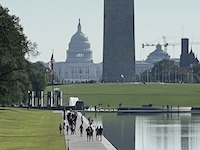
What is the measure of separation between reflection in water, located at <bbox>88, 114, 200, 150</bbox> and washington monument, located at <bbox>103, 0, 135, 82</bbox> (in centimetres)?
9877

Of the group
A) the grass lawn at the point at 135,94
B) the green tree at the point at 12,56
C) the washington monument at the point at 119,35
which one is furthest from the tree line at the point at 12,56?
the washington monument at the point at 119,35

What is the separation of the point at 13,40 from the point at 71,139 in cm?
2199

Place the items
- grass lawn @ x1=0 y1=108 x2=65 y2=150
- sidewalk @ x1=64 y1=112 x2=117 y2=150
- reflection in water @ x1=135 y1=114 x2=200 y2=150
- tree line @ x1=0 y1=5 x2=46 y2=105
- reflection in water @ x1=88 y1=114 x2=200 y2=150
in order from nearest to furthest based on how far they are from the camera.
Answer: grass lawn @ x1=0 y1=108 x2=65 y2=150
sidewalk @ x1=64 y1=112 x2=117 y2=150
reflection in water @ x1=135 y1=114 x2=200 y2=150
reflection in water @ x1=88 y1=114 x2=200 y2=150
tree line @ x1=0 y1=5 x2=46 y2=105

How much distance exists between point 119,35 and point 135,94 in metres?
49.4

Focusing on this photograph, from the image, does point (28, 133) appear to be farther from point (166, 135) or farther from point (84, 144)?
point (166, 135)

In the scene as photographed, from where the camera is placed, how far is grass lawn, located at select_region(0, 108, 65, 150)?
43.9 m

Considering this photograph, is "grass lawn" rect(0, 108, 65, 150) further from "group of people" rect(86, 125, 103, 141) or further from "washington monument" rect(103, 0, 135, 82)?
"washington monument" rect(103, 0, 135, 82)

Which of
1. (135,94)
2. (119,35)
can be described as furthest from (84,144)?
(119,35)

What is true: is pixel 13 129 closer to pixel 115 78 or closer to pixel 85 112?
pixel 85 112

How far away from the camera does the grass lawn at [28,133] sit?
144 ft

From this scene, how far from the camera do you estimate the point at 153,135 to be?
6131cm

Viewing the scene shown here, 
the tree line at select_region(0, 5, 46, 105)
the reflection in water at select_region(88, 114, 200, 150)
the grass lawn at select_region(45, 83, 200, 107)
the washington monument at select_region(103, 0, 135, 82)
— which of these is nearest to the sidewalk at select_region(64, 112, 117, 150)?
the reflection in water at select_region(88, 114, 200, 150)

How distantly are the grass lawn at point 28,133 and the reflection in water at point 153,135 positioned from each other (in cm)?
430

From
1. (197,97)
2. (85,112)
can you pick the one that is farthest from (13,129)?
(197,97)
